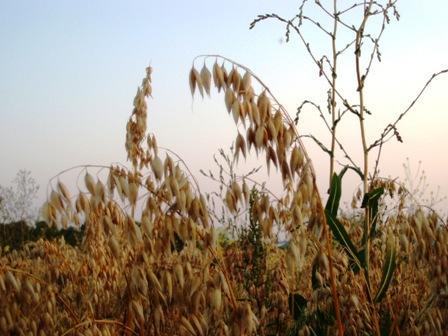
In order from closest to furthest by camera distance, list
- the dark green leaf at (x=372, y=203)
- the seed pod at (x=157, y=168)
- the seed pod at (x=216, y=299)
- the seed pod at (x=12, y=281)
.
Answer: the seed pod at (x=216, y=299), the seed pod at (x=157, y=168), the seed pod at (x=12, y=281), the dark green leaf at (x=372, y=203)

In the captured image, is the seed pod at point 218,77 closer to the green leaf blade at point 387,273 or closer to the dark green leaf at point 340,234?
the dark green leaf at point 340,234

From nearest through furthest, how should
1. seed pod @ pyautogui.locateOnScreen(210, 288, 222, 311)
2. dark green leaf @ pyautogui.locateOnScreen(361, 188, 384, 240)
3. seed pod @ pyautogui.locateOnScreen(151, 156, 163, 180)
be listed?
seed pod @ pyautogui.locateOnScreen(210, 288, 222, 311), seed pod @ pyautogui.locateOnScreen(151, 156, 163, 180), dark green leaf @ pyautogui.locateOnScreen(361, 188, 384, 240)

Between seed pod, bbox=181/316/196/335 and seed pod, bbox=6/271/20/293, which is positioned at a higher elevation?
seed pod, bbox=6/271/20/293

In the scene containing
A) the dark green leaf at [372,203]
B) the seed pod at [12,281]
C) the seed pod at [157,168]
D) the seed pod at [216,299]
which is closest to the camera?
the seed pod at [216,299]

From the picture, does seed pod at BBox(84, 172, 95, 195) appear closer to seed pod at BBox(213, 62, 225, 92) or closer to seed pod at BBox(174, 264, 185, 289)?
seed pod at BBox(174, 264, 185, 289)

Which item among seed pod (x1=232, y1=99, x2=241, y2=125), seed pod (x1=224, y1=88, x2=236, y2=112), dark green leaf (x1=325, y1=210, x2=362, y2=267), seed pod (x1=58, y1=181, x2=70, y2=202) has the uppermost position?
seed pod (x1=224, y1=88, x2=236, y2=112)

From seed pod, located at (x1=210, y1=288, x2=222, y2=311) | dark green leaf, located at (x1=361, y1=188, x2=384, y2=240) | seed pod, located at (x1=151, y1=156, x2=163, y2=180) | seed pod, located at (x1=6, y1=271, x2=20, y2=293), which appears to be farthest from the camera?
dark green leaf, located at (x1=361, y1=188, x2=384, y2=240)

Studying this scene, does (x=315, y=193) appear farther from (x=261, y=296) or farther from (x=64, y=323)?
(x=64, y=323)

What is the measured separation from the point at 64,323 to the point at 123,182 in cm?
166

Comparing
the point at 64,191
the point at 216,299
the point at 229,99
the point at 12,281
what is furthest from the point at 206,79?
the point at 12,281

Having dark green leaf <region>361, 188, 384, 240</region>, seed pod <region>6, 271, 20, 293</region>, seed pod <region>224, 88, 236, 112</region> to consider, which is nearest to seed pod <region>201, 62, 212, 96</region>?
seed pod <region>224, 88, 236, 112</region>

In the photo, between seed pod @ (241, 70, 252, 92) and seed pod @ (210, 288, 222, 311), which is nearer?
seed pod @ (210, 288, 222, 311)

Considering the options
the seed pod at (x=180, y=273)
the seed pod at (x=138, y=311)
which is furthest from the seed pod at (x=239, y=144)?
the seed pod at (x=138, y=311)

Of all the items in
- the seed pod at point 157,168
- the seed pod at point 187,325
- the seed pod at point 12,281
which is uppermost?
the seed pod at point 157,168
